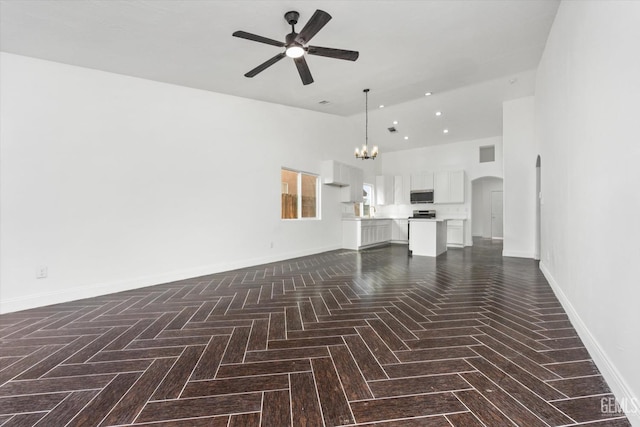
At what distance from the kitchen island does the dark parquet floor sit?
2665mm

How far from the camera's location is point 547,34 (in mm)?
3537

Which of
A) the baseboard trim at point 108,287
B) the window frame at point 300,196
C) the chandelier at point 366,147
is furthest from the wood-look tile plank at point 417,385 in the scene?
the chandelier at point 366,147

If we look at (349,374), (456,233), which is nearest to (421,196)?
(456,233)

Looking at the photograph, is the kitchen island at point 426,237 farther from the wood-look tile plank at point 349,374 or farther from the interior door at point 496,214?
the interior door at point 496,214

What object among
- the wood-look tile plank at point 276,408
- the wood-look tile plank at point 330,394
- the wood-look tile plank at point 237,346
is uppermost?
the wood-look tile plank at point 330,394

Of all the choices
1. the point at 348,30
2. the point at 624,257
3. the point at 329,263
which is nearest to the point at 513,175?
the point at 329,263

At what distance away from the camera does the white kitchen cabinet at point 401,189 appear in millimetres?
9055

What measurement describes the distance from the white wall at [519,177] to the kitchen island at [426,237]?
4.48 ft

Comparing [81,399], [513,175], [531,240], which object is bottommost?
[81,399]

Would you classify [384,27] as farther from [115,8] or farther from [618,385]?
[618,385]

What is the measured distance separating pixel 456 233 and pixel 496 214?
10.9 feet

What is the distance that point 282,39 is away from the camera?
3.36 m

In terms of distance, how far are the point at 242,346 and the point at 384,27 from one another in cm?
361

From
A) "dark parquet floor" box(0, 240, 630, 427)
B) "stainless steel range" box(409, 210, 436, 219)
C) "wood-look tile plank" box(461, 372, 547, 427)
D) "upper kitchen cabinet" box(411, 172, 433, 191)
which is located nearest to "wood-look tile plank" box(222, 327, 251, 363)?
"dark parquet floor" box(0, 240, 630, 427)
